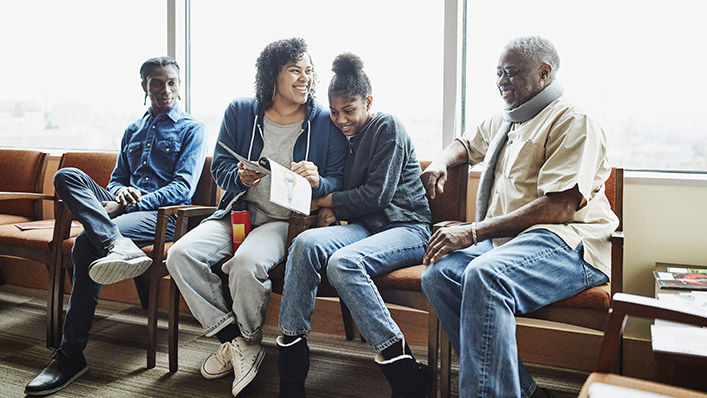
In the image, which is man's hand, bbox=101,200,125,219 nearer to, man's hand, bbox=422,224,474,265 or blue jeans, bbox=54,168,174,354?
blue jeans, bbox=54,168,174,354

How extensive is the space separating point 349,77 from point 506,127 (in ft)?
2.08

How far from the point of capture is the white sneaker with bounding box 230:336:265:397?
2092mm

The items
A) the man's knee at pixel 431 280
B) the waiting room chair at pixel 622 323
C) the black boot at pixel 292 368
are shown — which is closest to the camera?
the waiting room chair at pixel 622 323

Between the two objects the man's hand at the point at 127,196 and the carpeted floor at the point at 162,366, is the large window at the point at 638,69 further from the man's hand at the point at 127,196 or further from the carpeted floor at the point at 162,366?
the man's hand at the point at 127,196

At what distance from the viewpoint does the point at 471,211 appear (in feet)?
8.38

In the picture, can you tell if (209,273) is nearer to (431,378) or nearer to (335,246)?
(335,246)

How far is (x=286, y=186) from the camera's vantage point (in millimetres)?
1989

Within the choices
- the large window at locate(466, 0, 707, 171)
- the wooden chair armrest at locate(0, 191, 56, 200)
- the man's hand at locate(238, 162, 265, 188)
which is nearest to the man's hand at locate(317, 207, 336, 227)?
the man's hand at locate(238, 162, 265, 188)

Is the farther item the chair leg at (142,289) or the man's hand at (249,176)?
the chair leg at (142,289)

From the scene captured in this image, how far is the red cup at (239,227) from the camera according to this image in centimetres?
A: 233

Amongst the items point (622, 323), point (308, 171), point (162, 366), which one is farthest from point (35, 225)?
point (622, 323)

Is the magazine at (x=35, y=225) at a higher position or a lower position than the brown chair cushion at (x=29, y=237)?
higher

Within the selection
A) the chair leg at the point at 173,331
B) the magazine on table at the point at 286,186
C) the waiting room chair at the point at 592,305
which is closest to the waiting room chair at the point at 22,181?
the chair leg at the point at 173,331

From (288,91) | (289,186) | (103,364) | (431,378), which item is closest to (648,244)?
(431,378)
